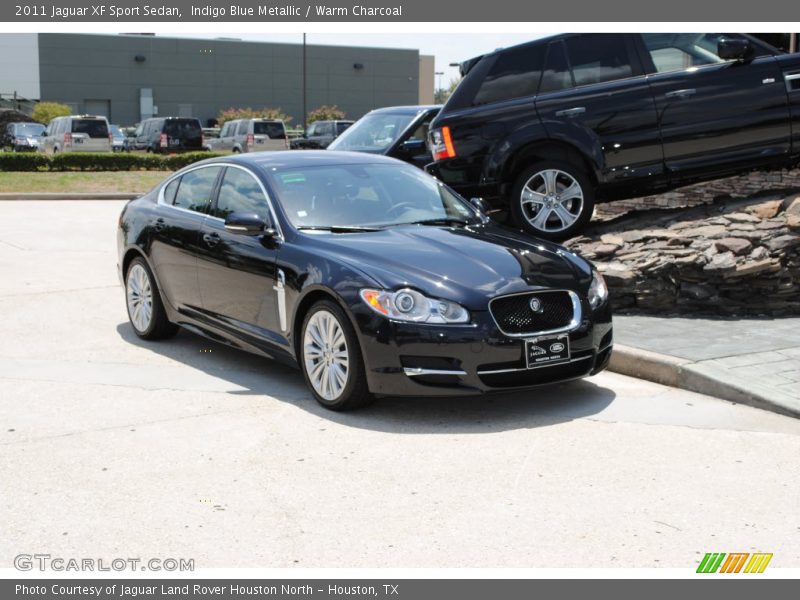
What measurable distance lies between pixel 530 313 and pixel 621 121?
412cm

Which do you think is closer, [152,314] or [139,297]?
[152,314]

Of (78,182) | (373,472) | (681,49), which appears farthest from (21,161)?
(373,472)

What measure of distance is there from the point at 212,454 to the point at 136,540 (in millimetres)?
1263

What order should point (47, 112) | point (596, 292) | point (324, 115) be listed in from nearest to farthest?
point (596, 292)
point (47, 112)
point (324, 115)

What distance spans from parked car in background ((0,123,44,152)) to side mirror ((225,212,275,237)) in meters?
37.7

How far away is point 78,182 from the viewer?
2697cm

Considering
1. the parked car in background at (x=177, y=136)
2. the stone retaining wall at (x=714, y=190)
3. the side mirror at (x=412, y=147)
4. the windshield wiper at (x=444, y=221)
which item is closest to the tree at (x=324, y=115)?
the parked car in background at (x=177, y=136)

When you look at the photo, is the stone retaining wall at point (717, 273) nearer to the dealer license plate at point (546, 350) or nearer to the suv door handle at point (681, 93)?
the suv door handle at point (681, 93)

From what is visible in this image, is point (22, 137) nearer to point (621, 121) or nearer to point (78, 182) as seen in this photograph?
point (78, 182)

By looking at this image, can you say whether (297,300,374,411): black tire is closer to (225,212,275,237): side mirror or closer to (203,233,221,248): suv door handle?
(225,212,275,237): side mirror

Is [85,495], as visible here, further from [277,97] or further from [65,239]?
[277,97]

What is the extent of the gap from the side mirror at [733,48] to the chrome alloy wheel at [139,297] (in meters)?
5.30

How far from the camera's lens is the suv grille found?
6.39m

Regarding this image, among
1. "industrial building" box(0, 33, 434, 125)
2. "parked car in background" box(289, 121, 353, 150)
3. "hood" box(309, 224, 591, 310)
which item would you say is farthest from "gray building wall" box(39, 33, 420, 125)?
"hood" box(309, 224, 591, 310)
